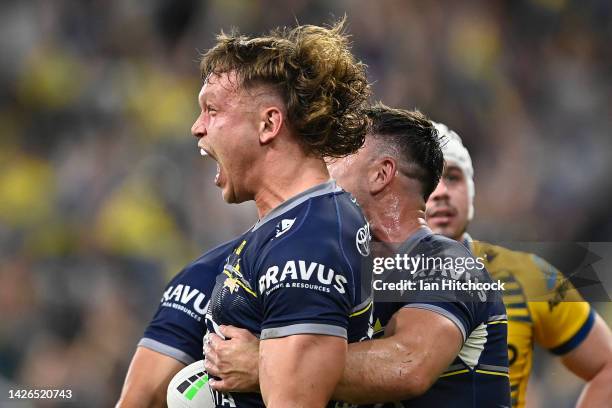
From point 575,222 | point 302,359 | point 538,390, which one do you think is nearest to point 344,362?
point 302,359

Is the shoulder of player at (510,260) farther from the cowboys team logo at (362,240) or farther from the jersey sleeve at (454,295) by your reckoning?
the cowboys team logo at (362,240)

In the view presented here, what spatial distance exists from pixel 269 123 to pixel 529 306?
1.99 m

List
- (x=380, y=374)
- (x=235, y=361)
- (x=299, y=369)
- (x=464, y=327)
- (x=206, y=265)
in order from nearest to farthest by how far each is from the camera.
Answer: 1. (x=299, y=369)
2. (x=235, y=361)
3. (x=380, y=374)
4. (x=464, y=327)
5. (x=206, y=265)

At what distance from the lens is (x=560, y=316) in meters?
4.05

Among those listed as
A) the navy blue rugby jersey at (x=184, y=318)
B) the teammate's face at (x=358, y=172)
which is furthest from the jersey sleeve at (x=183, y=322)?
the teammate's face at (x=358, y=172)

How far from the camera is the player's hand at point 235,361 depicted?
2.29 metres

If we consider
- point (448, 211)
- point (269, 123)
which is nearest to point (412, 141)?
point (269, 123)

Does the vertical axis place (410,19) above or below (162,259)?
above

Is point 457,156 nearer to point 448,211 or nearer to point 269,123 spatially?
point 448,211

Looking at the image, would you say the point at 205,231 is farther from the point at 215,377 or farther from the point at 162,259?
the point at 215,377

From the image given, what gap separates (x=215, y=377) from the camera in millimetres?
2408

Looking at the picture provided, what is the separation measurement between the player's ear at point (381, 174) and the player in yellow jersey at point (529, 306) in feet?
3.28

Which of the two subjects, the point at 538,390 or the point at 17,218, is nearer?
the point at 538,390

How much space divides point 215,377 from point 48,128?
469 centimetres
